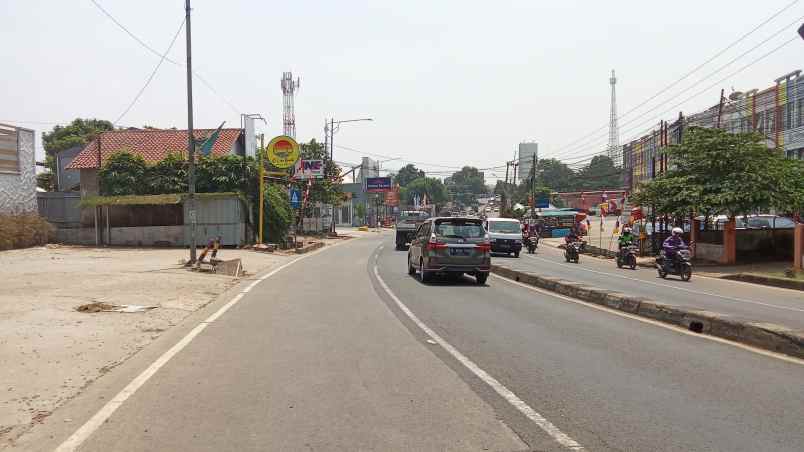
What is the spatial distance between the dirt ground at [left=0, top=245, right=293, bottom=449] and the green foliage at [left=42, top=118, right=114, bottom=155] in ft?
183

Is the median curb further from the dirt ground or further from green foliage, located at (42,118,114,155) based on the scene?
green foliage, located at (42,118,114,155)

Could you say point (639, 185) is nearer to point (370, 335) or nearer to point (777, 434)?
point (370, 335)

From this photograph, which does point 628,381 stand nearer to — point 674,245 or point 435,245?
point 435,245

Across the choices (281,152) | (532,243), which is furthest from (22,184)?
(532,243)

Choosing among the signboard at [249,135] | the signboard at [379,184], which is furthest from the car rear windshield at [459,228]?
the signboard at [379,184]

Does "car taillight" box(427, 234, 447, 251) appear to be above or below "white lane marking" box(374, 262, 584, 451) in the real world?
above

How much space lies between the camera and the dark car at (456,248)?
17562 millimetres

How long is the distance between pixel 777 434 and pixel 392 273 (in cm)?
1672

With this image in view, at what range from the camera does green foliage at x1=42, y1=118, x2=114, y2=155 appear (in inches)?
2894

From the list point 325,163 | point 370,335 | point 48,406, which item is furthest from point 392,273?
point 325,163

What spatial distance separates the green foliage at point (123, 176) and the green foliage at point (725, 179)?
2668 centimetres

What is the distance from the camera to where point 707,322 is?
9.96 meters

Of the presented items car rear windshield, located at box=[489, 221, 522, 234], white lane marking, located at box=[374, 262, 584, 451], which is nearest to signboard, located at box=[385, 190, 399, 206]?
car rear windshield, located at box=[489, 221, 522, 234]

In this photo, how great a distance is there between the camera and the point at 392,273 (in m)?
21.5
